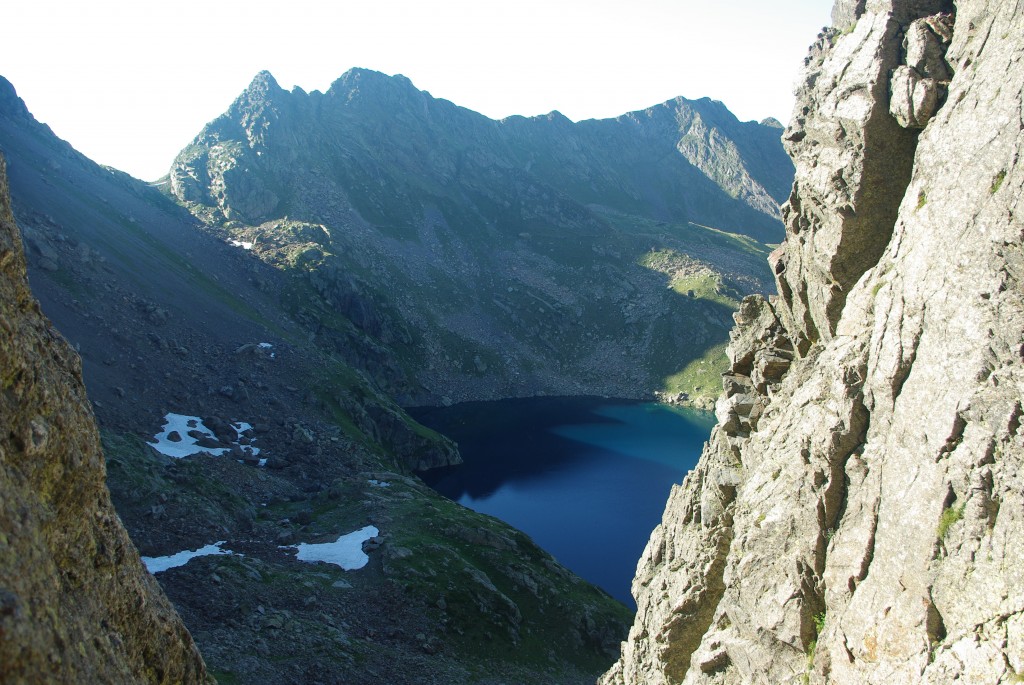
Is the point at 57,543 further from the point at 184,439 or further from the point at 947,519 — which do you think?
the point at 184,439

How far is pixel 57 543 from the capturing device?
434 inches

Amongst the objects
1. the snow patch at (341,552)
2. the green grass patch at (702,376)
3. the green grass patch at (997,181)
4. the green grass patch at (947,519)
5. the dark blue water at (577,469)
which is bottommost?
the dark blue water at (577,469)

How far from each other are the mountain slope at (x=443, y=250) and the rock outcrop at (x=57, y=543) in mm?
96887

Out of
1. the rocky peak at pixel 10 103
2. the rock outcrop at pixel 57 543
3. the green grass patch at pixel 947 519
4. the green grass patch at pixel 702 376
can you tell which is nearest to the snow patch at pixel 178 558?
the rock outcrop at pixel 57 543

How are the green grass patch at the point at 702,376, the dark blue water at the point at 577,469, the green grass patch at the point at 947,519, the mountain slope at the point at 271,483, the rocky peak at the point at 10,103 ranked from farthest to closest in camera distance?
the green grass patch at the point at 702,376, the rocky peak at the point at 10,103, the dark blue water at the point at 577,469, the mountain slope at the point at 271,483, the green grass patch at the point at 947,519

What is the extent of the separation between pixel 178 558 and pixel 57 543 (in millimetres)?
29086

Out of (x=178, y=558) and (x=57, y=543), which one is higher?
(x=57, y=543)

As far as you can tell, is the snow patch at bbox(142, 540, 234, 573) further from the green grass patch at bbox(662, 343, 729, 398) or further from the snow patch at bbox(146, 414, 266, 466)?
the green grass patch at bbox(662, 343, 729, 398)

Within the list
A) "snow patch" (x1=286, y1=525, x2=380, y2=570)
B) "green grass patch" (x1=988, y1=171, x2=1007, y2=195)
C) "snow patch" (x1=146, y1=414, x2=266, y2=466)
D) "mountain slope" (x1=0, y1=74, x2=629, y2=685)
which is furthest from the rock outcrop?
"snow patch" (x1=146, y1=414, x2=266, y2=466)

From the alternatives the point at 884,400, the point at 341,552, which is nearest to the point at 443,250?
the point at 341,552

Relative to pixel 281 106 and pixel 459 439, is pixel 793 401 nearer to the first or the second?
pixel 459 439

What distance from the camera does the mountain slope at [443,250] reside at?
403 ft

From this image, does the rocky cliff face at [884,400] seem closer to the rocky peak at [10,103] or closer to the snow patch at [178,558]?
the snow patch at [178,558]

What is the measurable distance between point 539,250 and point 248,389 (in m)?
98.3
